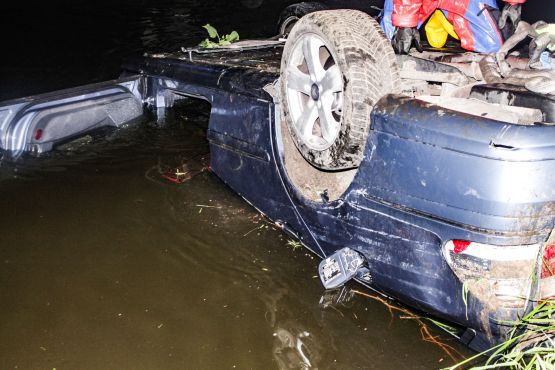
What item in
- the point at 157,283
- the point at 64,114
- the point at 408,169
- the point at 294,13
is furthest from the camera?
the point at 294,13

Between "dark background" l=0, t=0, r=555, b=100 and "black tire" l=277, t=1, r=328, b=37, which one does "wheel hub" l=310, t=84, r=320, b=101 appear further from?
"dark background" l=0, t=0, r=555, b=100

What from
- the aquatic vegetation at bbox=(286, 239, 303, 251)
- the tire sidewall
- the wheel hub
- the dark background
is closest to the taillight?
the tire sidewall

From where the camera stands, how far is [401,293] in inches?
105

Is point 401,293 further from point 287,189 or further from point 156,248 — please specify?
point 156,248

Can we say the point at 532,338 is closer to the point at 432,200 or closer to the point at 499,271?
the point at 499,271

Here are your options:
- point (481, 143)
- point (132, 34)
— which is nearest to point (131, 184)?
point (481, 143)

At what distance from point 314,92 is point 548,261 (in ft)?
4.34

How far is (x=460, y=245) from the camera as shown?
234 cm

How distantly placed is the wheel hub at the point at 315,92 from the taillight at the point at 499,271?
98 cm

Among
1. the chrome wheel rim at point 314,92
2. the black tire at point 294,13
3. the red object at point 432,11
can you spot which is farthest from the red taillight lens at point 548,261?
the black tire at point 294,13

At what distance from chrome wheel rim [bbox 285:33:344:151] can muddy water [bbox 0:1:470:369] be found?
91 cm

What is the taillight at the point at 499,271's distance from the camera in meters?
2.25

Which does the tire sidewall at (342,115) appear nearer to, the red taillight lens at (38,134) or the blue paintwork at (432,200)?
the blue paintwork at (432,200)

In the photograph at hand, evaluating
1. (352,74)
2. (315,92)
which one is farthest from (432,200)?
(315,92)
